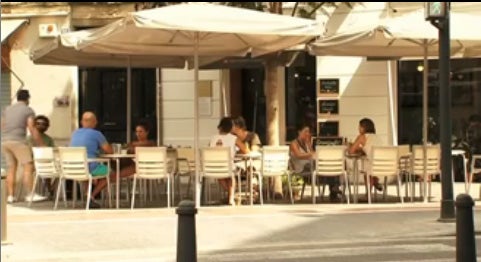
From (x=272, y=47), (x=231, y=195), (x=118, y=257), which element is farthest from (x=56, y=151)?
(x=118, y=257)

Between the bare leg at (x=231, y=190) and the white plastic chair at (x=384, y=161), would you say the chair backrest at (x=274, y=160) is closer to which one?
the bare leg at (x=231, y=190)

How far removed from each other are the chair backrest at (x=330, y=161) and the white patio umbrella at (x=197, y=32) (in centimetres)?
183

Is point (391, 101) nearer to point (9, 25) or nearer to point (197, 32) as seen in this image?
point (197, 32)

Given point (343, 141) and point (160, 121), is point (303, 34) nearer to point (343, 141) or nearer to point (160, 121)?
point (343, 141)

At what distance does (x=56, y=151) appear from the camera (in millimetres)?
14219

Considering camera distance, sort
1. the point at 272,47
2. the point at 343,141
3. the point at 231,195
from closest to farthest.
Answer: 1. the point at 231,195
2. the point at 272,47
3. the point at 343,141

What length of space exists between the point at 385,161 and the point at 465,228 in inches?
276

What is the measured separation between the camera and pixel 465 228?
7.25 m

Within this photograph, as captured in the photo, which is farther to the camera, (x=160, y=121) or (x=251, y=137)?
(x=160, y=121)

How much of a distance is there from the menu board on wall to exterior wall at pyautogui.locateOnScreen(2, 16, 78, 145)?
19.6 ft

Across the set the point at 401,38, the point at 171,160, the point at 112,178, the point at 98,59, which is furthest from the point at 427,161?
the point at 98,59

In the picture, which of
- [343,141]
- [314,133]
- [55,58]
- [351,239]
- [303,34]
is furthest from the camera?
[314,133]

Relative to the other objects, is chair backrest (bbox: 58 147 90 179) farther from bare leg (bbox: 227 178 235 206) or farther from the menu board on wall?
the menu board on wall

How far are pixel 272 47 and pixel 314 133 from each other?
5.82 m
